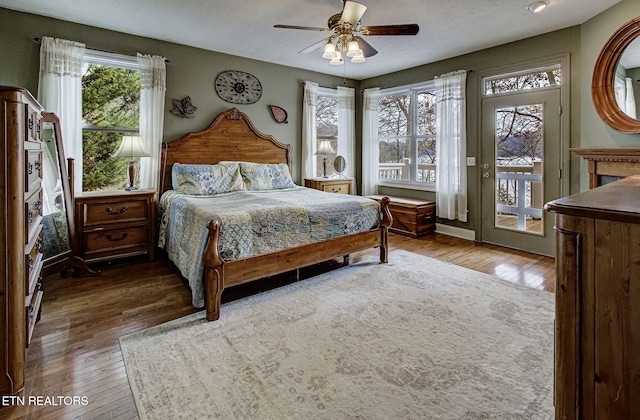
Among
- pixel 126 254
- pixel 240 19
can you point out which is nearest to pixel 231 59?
pixel 240 19

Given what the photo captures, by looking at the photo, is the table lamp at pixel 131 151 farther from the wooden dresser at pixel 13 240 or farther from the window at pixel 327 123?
the window at pixel 327 123

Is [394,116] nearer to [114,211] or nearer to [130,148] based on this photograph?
[130,148]

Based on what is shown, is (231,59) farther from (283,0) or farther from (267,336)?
(267,336)

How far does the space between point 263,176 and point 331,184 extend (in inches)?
47.3

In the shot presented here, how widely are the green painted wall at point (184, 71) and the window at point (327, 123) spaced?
0.32m

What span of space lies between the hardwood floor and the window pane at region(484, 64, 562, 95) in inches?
79.5

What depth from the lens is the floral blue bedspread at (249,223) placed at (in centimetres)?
255

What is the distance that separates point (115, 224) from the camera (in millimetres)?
3477

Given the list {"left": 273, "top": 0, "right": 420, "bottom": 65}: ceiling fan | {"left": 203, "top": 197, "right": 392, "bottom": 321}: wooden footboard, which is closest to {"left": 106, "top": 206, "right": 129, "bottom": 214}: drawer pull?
{"left": 203, "top": 197, "right": 392, "bottom": 321}: wooden footboard

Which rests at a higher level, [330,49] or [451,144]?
[330,49]

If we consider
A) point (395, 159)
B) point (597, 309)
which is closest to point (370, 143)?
point (395, 159)

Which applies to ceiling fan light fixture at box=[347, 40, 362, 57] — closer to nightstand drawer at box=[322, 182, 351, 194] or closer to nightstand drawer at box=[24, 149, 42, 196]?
nightstand drawer at box=[24, 149, 42, 196]

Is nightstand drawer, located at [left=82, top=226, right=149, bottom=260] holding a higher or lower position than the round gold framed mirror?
lower

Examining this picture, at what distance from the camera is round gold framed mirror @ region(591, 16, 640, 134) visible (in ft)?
9.99
